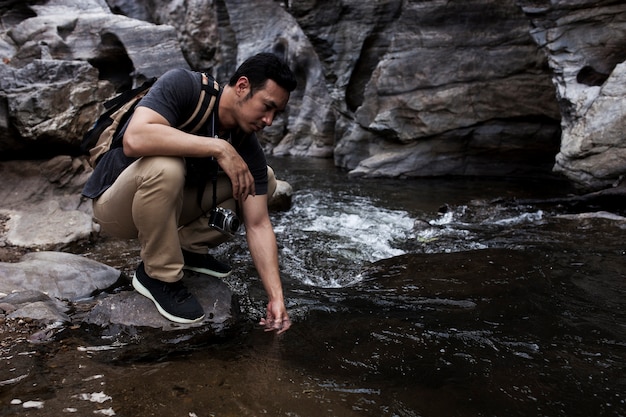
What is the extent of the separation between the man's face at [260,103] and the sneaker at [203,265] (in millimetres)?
941

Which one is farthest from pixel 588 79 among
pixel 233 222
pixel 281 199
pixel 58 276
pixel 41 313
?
pixel 41 313

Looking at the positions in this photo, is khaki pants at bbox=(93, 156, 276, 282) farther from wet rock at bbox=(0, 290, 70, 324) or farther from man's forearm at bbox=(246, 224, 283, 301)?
wet rock at bbox=(0, 290, 70, 324)

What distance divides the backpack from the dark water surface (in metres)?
1.03

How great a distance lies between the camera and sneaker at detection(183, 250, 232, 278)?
2987 millimetres

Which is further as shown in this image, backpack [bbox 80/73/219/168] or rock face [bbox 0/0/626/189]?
rock face [bbox 0/0/626/189]

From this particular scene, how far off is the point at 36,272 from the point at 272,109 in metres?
1.91

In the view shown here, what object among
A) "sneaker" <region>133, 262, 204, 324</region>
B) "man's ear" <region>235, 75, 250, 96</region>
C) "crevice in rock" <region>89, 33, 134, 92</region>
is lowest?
"sneaker" <region>133, 262, 204, 324</region>

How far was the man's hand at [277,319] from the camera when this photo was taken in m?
2.61

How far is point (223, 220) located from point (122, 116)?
78cm

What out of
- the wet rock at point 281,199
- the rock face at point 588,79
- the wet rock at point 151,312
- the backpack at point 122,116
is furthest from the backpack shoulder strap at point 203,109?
the rock face at point 588,79

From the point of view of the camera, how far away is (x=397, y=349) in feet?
7.73

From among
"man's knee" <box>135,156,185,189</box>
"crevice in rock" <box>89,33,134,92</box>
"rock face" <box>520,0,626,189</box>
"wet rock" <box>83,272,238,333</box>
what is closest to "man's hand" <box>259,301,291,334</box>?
"wet rock" <box>83,272,238,333</box>

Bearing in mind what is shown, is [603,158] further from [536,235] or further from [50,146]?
[50,146]

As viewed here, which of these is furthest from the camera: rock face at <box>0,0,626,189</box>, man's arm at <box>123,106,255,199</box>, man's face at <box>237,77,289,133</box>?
rock face at <box>0,0,626,189</box>
